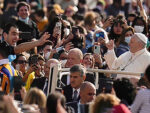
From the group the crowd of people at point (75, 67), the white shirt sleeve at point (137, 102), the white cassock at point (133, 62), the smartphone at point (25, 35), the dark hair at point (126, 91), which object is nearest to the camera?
the crowd of people at point (75, 67)

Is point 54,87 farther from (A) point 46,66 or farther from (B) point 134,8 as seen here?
(B) point 134,8

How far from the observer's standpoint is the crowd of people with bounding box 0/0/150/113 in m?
8.98

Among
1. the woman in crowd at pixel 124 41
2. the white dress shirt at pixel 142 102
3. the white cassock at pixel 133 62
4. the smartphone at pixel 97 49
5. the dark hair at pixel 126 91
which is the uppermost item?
the woman in crowd at pixel 124 41

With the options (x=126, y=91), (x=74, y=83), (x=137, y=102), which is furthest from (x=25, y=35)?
(x=137, y=102)

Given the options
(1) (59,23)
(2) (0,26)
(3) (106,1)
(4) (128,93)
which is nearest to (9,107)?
(4) (128,93)

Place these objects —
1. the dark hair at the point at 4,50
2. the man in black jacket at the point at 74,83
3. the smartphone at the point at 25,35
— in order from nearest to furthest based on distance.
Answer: the man in black jacket at the point at 74,83
the dark hair at the point at 4,50
the smartphone at the point at 25,35

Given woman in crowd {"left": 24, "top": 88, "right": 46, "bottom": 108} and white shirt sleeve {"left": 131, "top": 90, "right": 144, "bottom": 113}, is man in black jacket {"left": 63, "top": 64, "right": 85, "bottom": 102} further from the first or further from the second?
woman in crowd {"left": 24, "top": 88, "right": 46, "bottom": 108}

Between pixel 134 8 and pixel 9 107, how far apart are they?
45.7ft

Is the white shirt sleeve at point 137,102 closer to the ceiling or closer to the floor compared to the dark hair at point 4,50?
closer to the floor

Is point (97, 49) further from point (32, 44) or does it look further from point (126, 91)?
point (126, 91)

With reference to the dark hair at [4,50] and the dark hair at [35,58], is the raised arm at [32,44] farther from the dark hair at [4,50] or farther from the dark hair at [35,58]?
the dark hair at [35,58]

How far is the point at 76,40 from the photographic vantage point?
15148 mm

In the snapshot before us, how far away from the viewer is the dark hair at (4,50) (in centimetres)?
1183

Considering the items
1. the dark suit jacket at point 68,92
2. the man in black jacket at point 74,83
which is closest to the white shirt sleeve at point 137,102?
the man in black jacket at point 74,83
